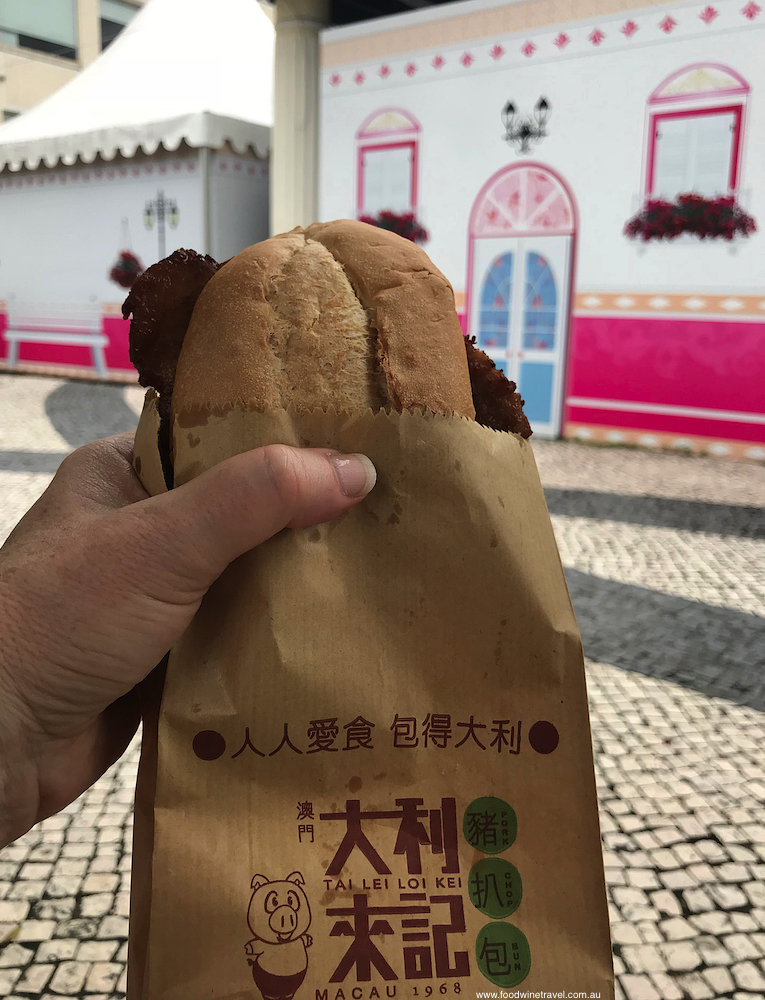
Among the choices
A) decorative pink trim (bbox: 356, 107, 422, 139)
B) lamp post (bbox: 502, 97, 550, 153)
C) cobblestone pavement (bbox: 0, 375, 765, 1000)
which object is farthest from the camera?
decorative pink trim (bbox: 356, 107, 422, 139)

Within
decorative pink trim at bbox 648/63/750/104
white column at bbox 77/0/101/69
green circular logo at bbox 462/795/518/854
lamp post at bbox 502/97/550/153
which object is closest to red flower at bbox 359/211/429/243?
lamp post at bbox 502/97/550/153

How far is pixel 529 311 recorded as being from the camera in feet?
23.9

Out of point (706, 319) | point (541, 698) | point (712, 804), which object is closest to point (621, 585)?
point (712, 804)

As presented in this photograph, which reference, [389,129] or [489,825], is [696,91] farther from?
[489,825]

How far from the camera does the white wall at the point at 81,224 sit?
935cm

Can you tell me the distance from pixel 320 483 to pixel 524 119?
7191 millimetres

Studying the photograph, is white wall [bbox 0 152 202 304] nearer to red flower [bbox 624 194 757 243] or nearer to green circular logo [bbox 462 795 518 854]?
red flower [bbox 624 194 757 243]

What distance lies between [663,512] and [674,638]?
2.01m

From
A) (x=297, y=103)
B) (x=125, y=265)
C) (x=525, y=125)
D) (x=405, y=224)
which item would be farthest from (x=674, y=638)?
(x=125, y=265)

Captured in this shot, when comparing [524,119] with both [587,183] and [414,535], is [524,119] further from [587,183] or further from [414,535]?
[414,535]

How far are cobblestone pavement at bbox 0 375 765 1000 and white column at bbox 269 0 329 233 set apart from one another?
195 inches

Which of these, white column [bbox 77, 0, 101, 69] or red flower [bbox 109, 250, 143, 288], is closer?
red flower [bbox 109, 250, 143, 288]

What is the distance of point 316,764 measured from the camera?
32.9 inches

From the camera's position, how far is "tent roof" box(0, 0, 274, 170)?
841cm
